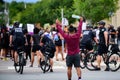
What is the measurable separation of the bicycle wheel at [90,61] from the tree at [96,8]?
747 inches

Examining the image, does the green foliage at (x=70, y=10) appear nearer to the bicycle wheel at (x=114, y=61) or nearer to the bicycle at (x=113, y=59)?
the bicycle at (x=113, y=59)

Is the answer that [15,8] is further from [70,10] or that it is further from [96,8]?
[96,8]

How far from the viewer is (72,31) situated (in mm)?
18250

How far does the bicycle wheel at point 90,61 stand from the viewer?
2458 centimetres

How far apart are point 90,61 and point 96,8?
19729 mm

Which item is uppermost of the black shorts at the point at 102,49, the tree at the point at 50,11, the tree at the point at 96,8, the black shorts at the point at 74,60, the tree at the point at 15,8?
the tree at the point at 96,8

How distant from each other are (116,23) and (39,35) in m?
39.3

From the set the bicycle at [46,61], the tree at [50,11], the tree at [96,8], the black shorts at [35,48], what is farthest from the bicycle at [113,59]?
the tree at [50,11]

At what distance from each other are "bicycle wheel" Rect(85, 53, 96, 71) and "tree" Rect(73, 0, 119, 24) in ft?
62.2

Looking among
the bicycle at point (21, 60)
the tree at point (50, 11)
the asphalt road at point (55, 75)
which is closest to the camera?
the asphalt road at point (55, 75)

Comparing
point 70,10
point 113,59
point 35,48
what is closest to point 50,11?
point 70,10

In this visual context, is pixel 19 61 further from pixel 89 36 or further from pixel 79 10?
pixel 79 10

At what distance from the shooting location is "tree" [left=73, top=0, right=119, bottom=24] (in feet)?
145

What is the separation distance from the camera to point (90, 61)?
24.7 meters
